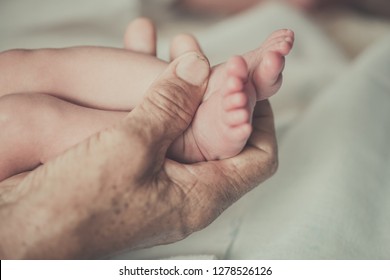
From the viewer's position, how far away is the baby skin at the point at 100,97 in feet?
1.92

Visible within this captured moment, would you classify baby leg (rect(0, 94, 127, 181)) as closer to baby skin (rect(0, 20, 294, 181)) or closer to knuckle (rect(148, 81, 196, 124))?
baby skin (rect(0, 20, 294, 181))

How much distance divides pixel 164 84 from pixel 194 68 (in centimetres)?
6

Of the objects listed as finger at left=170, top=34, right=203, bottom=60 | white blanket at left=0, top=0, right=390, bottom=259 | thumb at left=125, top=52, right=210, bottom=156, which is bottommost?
white blanket at left=0, top=0, right=390, bottom=259

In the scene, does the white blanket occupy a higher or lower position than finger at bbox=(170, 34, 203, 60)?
lower

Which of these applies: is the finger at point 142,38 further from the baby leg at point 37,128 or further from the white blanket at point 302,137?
the white blanket at point 302,137

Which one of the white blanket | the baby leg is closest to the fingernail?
the baby leg

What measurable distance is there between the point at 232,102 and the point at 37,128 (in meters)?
0.28

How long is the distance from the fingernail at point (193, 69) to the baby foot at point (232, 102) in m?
0.02

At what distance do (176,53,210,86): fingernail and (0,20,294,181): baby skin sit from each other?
0.06ft

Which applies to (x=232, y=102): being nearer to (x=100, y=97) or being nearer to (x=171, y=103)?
(x=171, y=103)

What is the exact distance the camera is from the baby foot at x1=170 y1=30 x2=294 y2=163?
1.82 feet

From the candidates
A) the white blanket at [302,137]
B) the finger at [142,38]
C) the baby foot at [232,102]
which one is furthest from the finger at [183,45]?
the white blanket at [302,137]
